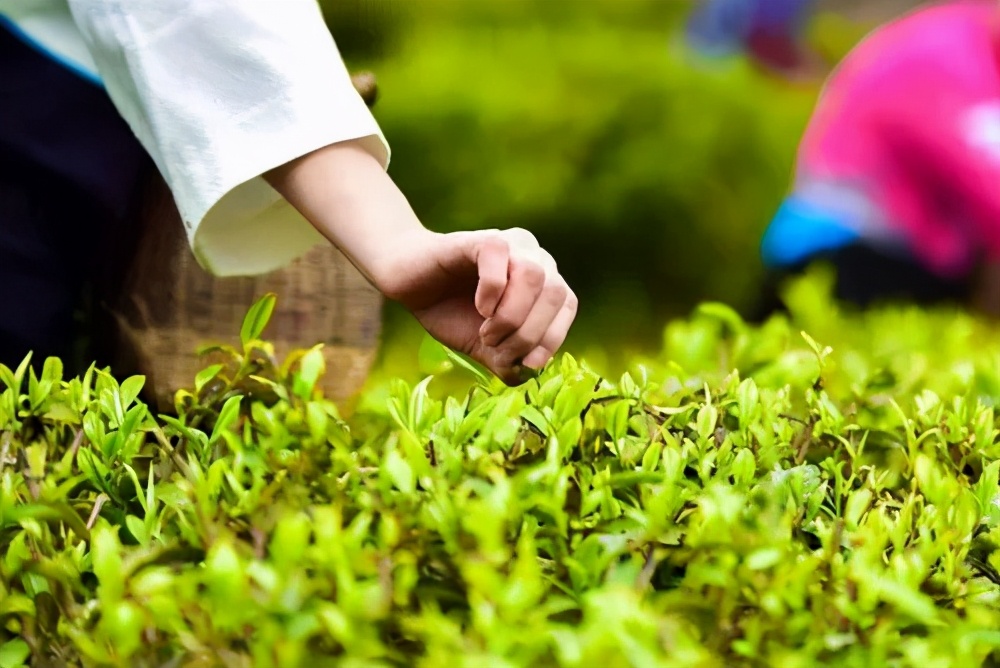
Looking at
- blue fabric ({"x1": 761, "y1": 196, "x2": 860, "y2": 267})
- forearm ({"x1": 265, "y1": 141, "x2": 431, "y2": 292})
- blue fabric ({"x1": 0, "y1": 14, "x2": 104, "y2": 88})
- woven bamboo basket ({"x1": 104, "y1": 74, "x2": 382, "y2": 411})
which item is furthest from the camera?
blue fabric ({"x1": 761, "y1": 196, "x2": 860, "y2": 267})

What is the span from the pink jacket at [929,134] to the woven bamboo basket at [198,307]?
164cm

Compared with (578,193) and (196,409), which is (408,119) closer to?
(578,193)

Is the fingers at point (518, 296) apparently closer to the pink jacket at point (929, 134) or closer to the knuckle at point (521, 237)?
the knuckle at point (521, 237)

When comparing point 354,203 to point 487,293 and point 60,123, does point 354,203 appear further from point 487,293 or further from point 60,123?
point 60,123

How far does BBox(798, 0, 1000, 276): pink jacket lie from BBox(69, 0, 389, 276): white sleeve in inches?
74.2

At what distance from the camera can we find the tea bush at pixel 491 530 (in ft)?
1.90

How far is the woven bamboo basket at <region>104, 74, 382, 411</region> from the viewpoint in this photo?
1.31 meters

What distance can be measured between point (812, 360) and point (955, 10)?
187 cm

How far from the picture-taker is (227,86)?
3.13ft

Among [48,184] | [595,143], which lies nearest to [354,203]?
[48,184]

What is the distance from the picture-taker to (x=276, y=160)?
3.02 feet

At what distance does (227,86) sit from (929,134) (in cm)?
199

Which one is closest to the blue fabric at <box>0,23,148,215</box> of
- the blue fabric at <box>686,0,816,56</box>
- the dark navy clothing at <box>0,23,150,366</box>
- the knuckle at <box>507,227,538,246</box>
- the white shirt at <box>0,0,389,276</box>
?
the dark navy clothing at <box>0,23,150,366</box>

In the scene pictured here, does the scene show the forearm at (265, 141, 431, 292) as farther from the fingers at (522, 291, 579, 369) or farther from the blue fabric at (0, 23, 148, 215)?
the blue fabric at (0, 23, 148, 215)
